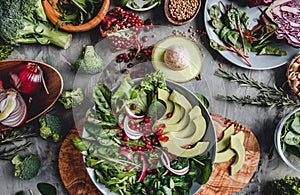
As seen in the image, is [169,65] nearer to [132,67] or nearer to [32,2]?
[132,67]

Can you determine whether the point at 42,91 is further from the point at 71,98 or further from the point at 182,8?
the point at 182,8

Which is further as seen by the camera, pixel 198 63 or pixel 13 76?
pixel 198 63

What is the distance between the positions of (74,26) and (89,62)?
20cm

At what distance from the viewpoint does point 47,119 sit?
7.36 ft

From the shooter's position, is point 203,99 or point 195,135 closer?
point 195,135

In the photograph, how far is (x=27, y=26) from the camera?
221cm

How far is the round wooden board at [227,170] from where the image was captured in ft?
7.51

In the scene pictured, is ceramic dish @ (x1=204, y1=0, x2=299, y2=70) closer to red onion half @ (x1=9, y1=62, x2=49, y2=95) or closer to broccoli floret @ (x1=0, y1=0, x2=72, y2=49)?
broccoli floret @ (x1=0, y1=0, x2=72, y2=49)

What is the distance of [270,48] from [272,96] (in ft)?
0.85

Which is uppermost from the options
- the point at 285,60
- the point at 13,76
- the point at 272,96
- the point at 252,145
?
the point at 13,76

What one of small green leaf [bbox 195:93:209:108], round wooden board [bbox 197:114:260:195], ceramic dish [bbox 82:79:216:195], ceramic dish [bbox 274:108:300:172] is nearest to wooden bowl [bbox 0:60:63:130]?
ceramic dish [bbox 82:79:216:195]

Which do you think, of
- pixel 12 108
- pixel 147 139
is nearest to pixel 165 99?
pixel 147 139

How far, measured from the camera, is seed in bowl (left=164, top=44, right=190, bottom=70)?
223 centimetres

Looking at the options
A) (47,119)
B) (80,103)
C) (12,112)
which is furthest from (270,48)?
(12,112)
